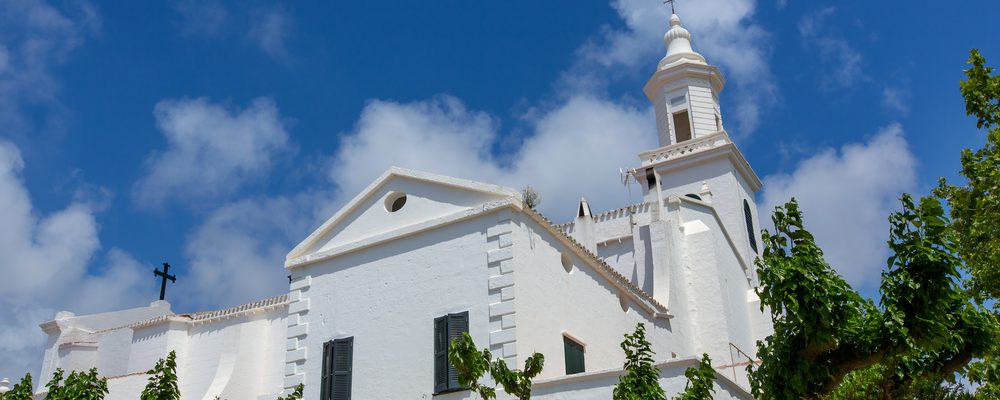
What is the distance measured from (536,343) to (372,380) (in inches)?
135

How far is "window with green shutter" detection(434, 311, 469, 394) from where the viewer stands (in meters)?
16.8

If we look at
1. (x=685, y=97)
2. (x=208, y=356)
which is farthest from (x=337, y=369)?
(x=685, y=97)

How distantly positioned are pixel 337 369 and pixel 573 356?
15.8ft

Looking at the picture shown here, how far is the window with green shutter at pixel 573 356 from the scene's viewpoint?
1803 centimetres

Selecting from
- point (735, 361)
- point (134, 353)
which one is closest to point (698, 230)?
point (735, 361)

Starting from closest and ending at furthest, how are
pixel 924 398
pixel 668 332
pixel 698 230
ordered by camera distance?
pixel 924 398, pixel 668 332, pixel 698 230

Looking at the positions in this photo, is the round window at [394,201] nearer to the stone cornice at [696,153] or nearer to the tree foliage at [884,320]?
the tree foliage at [884,320]

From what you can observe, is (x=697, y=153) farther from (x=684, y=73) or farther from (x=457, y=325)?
(x=457, y=325)

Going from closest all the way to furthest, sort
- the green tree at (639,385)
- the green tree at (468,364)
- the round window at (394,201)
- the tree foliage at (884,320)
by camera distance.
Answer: the tree foliage at (884,320), the green tree at (639,385), the green tree at (468,364), the round window at (394,201)

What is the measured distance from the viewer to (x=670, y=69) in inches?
1433

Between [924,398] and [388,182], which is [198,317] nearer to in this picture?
[388,182]

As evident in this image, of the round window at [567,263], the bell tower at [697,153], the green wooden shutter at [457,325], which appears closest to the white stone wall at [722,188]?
the bell tower at [697,153]

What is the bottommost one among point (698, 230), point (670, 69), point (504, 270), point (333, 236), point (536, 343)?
point (536, 343)

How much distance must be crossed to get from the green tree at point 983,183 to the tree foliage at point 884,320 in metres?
4.93
